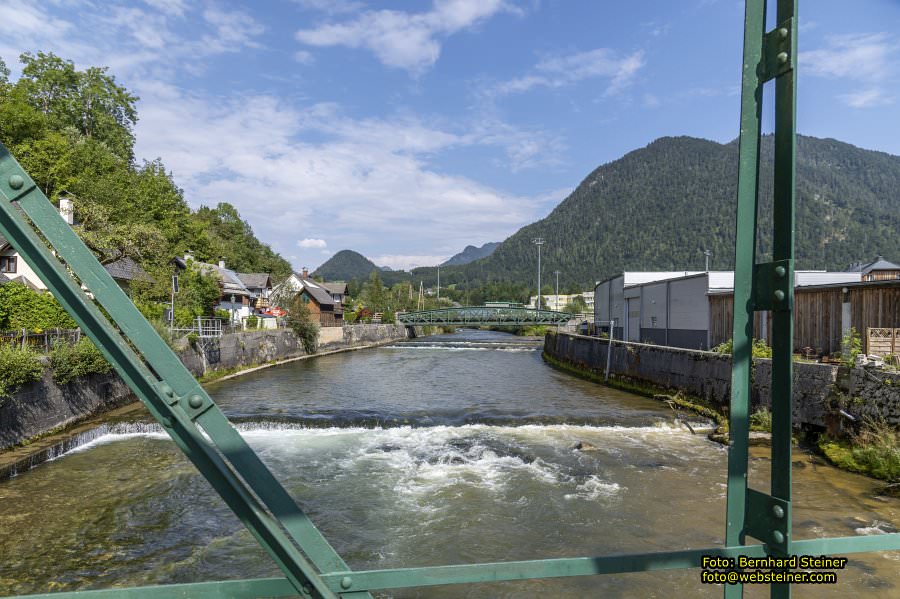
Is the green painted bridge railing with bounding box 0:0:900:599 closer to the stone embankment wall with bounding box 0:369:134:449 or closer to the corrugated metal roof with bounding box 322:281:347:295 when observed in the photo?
the stone embankment wall with bounding box 0:369:134:449

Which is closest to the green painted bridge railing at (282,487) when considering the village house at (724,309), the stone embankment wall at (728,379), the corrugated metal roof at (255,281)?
the stone embankment wall at (728,379)

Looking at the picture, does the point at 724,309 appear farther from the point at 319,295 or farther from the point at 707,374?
the point at 319,295

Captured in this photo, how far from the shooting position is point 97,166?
44156mm

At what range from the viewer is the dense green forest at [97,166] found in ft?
82.8

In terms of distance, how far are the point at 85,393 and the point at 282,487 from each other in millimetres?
18800

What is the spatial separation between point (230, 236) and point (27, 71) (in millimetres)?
34686

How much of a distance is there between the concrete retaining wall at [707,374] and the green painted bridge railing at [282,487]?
13.9ft

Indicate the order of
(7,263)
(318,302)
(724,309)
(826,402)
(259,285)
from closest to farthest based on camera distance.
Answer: (826,402)
(724,309)
(7,263)
(259,285)
(318,302)

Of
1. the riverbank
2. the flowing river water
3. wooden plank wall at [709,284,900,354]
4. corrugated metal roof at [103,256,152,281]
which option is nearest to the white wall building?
wooden plank wall at [709,284,900,354]

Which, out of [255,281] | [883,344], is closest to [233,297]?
[255,281]

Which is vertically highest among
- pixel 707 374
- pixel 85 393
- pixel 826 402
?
pixel 826 402

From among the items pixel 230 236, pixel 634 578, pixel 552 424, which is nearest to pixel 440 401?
pixel 552 424

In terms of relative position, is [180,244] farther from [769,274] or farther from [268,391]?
[769,274]

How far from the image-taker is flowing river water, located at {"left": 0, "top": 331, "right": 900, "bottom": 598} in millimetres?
7668
